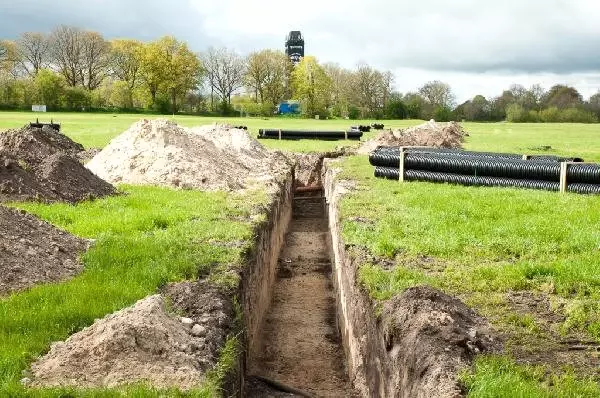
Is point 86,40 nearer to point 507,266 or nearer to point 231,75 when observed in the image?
point 231,75

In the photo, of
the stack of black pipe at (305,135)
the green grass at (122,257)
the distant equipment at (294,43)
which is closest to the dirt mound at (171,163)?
the green grass at (122,257)

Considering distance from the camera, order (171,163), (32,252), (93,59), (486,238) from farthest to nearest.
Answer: (93,59) < (171,163) < (486,238) < (32,252)

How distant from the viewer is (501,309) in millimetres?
6719

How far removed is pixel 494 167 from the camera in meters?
15.6

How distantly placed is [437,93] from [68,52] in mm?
49402

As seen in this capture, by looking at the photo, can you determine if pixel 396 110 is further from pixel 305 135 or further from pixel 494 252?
pixel 494 252

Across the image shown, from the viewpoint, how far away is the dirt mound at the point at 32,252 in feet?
24.2

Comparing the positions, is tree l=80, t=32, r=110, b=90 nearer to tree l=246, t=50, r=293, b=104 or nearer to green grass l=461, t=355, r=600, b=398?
tree l=246, t=50, r=293, b=104

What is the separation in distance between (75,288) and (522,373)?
16.0 feet

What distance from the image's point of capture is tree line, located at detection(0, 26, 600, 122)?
75.8 metres

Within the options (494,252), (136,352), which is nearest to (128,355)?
(136,352)

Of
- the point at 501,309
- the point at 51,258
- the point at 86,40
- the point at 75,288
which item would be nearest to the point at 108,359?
the point at 75,288

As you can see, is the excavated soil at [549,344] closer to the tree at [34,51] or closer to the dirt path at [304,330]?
the dirt path at [304,330]

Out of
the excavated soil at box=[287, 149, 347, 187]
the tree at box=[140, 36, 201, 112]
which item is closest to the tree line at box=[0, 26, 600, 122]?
the tree at box=[140, 36, 201, 112]
